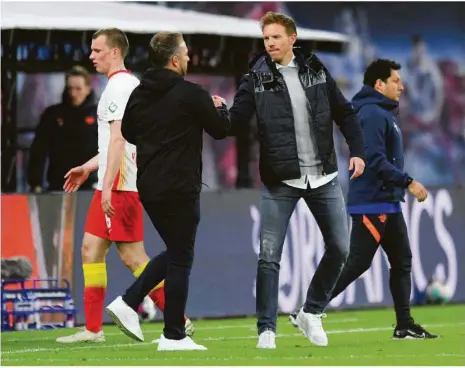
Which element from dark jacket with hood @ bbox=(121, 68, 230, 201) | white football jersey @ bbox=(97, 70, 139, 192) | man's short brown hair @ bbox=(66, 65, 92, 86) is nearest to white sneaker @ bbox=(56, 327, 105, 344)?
white football jersey @ bbox=(97, 70, 139, 192)

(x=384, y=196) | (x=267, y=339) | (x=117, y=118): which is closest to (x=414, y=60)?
(x=384, y=196)

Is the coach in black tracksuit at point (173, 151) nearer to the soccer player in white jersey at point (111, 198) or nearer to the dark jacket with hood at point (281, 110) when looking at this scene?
the dark jacket with hood at point (281, 110)

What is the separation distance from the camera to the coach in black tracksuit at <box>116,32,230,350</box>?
36.3 feet

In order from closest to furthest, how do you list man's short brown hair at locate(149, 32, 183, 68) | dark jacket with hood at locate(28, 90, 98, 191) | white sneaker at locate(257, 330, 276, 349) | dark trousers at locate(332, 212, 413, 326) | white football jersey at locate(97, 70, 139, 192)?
1. man's short brown hair at locate(149, 32, 183, 68)
2. white sneaker at locate(257, 330, 276, 349)
3. white football jersey at locate(97, 70, 139, 192)
4. dark trousers at locate(332, 212, 413, 326)
5. dark jacket with hood at locate(28, 90, 98, 191)

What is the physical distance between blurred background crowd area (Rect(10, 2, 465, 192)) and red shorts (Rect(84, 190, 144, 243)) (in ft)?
38.8

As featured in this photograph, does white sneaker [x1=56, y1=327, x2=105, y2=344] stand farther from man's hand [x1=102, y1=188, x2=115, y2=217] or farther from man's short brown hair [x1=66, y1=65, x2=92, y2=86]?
man's short brown hair [x1=66, y1=65, x2=92, y2=86]

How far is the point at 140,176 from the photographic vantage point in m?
11.2

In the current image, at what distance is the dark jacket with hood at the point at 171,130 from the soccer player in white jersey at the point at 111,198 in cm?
118

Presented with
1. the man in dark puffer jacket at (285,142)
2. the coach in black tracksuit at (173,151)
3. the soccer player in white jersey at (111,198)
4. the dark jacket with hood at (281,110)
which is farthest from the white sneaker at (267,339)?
the soccer player in white jersey at (111,198)

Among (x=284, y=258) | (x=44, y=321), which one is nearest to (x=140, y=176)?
(x=44, y=321)

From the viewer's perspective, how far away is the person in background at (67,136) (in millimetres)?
16922

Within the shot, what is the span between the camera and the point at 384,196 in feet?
42.7

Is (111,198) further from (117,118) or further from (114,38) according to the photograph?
(114,38)

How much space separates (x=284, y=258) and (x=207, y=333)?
287cm
